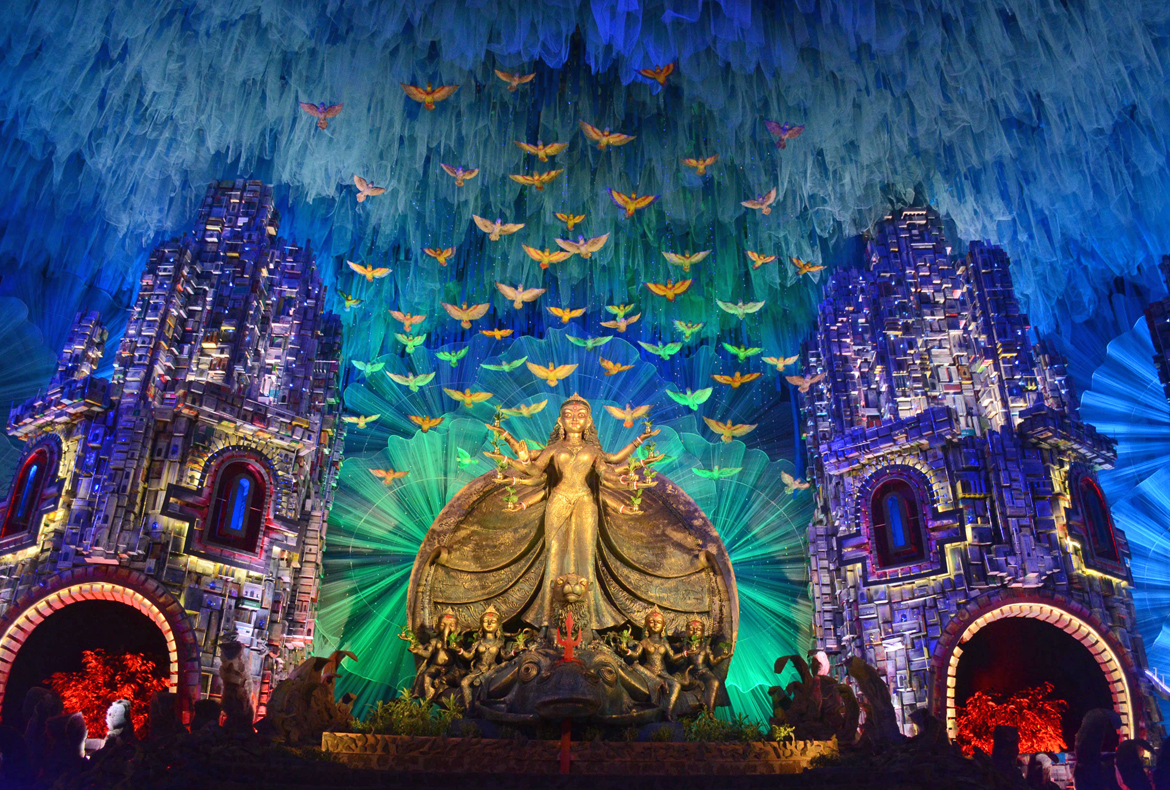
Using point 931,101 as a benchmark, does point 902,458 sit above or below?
below

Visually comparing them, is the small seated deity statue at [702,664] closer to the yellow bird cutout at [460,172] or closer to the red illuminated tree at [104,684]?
the red illuminated tree at [104,684]

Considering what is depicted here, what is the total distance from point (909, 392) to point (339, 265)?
13.1 metres

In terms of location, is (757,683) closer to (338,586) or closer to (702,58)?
(338,586)

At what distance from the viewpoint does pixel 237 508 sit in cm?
1481

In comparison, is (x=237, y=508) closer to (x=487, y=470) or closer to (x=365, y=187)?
(x=487, y=470)

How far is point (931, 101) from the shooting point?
47.8ft

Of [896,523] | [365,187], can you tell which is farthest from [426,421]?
[896,523]

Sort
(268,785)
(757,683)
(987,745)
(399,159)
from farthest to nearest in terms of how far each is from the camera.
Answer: (757,683)
(399,159)
(987,745)
(268,785)

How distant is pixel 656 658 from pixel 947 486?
624cm

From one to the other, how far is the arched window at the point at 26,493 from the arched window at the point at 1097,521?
58.6ft

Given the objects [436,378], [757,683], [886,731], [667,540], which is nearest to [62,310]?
[436,378]

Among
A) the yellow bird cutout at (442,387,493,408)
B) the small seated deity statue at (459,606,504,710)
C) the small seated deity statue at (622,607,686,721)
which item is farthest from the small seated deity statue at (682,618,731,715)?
the yellow bird cutout at (442,387,493,408)

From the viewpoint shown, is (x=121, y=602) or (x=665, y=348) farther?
(x=665, y=348)

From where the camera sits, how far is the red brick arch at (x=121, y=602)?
503 inches
